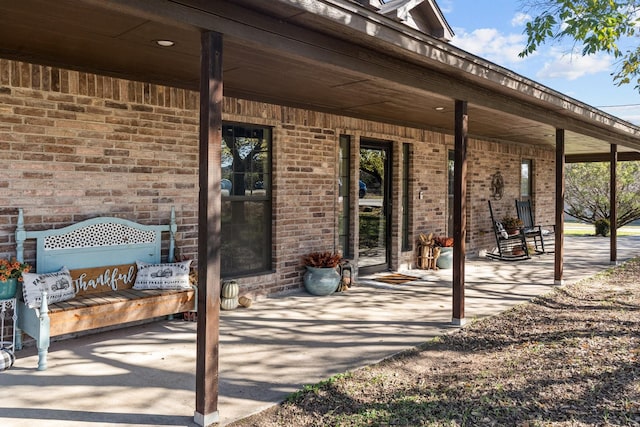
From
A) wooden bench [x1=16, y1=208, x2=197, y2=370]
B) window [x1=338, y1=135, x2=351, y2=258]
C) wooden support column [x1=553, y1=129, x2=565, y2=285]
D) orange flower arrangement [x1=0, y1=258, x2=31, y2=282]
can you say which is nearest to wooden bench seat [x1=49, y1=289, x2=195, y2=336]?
wooden bench [x1=16, y1=208, x2=197, y2=370]

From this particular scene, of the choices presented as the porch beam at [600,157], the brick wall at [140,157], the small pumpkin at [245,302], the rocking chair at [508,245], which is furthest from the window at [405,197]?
the porch beam at [600,157]

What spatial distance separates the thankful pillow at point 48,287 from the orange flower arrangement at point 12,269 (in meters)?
0.04

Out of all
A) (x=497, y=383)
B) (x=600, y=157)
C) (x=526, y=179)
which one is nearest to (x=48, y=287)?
(x=497, y=383)

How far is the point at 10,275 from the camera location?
3744 millimetres

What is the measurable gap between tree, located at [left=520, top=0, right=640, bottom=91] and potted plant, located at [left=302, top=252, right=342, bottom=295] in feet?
14.3

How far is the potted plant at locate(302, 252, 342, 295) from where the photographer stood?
238 inches

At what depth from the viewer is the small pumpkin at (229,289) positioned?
17.2 feet

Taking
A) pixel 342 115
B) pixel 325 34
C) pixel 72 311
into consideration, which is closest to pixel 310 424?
pixel 72 311

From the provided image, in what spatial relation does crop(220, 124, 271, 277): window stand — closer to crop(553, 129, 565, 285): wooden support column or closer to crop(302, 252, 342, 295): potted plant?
crop(302, 252, 342, 295): potted plant

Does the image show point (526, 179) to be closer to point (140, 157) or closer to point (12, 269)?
point (140, 157)

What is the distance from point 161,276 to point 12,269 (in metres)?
1.21

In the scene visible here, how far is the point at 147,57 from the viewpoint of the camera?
12.7 feet

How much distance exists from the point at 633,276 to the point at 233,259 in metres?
6.14

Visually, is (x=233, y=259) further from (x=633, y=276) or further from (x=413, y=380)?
(x=633, y=276)
